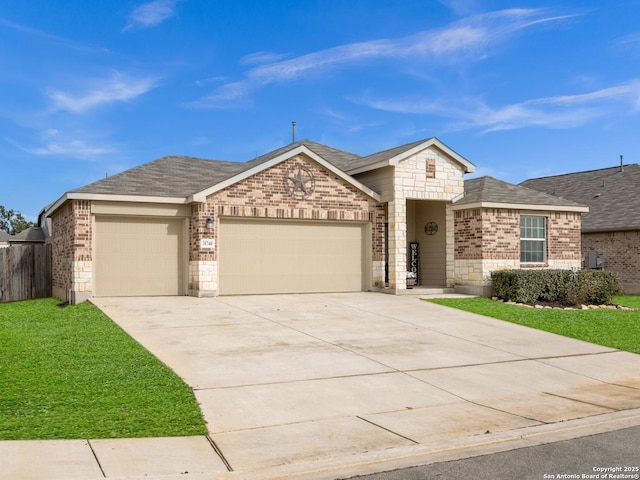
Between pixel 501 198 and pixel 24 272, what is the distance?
53.0 ft

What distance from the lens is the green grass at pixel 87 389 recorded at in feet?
21.9

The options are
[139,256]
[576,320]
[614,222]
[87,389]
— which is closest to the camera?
[87,389]

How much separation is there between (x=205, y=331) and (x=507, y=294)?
10.5m

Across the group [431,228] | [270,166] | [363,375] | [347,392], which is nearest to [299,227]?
[270,166]

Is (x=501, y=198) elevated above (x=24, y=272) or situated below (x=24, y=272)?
above

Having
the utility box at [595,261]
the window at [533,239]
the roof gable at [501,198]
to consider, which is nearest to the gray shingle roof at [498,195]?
the roof gable at [501,198]

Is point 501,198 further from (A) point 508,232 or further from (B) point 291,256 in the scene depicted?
(B) point 291,256

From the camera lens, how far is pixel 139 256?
18453 mm

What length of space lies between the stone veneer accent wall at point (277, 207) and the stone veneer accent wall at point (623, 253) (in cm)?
1148

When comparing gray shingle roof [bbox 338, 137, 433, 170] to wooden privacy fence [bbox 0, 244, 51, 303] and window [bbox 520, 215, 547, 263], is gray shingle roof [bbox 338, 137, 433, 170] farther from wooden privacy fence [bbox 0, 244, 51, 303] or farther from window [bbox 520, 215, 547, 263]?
wooden privacy fence [bbox 0, 244, 51, 303]

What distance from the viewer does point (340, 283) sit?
20.6 m

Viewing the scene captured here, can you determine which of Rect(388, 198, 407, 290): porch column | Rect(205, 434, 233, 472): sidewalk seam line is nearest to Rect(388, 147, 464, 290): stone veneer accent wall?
Rect(388, 198, 407, 290): porch column

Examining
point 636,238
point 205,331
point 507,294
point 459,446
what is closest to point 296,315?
point 205,331

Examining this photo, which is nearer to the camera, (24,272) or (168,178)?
(168,178)
